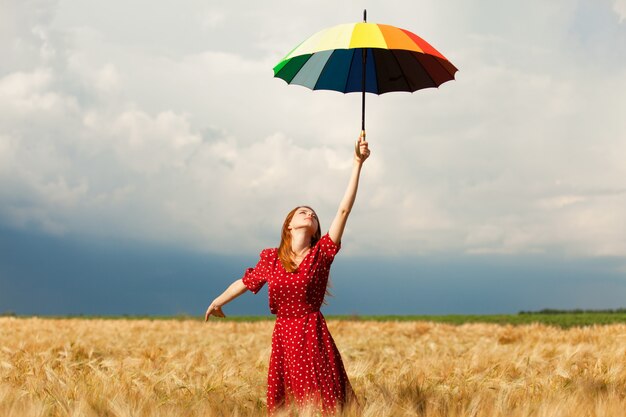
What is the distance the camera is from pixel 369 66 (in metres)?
6.25

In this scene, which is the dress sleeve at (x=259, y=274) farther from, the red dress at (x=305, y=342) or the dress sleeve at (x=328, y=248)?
the dress sleeve at (x=328, y=248)

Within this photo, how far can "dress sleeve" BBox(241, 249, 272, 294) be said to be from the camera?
526cm

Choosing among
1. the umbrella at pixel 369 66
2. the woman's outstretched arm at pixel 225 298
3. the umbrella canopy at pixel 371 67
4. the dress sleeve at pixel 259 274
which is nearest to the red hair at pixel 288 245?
the dress sleeve at pixel 259 274

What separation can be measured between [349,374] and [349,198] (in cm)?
224

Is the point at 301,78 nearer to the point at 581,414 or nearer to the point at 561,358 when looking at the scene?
the point at 581,414

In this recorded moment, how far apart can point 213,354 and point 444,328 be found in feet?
23.3

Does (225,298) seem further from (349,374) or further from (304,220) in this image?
(349,374)

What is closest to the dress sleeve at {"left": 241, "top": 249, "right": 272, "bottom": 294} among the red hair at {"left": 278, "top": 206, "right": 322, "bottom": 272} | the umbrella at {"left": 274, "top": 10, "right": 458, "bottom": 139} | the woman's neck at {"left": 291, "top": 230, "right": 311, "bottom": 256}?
the red hair at {"left": 278, "top": 206, "right": 322, "bottom": 272}

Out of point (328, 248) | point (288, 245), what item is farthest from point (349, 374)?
point (328, 248)

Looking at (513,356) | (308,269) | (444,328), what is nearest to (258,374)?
(308,269)

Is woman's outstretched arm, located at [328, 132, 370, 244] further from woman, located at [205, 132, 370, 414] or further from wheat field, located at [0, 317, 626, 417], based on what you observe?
wheat field, located at [0, 317, 626, 417]

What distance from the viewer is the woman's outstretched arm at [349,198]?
196 inches

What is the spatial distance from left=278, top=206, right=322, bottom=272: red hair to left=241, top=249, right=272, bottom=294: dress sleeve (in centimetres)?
14

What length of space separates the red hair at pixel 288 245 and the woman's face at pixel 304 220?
0.03 metres
